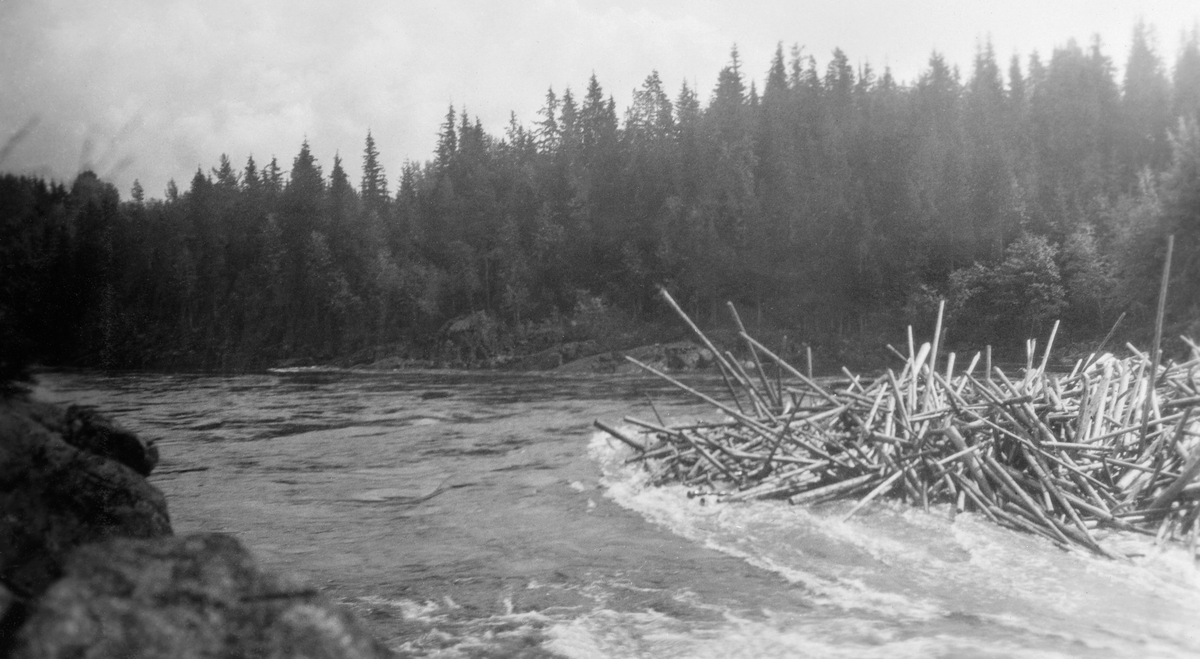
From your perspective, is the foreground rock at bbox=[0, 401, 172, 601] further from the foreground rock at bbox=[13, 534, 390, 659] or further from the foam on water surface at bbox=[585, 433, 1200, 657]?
the foam on water surface at bbox=[585, 433, 1200, 657]

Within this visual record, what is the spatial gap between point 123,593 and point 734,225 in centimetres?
5992

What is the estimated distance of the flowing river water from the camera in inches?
189

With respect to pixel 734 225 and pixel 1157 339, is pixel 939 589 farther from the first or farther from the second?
pixel 734 225

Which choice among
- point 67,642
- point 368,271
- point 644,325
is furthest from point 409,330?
point 67,642

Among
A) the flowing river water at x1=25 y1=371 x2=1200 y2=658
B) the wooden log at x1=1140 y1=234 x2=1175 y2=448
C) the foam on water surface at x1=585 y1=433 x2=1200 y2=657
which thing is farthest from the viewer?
the wooden log at x1=1140 y1=234 x2=1175 y2=448

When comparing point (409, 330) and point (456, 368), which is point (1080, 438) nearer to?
point (456, 368)

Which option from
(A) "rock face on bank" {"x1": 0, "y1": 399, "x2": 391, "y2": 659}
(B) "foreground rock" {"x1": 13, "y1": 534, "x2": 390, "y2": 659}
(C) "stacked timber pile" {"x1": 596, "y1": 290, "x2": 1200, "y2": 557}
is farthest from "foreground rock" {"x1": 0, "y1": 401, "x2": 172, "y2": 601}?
(C) "stacked timber pile" {"x1": 596, "y1": 290, "x2": 1200, "y2": 557}

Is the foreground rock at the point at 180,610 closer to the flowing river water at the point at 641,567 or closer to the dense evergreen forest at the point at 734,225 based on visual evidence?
the flowing river water at the point at 641,567

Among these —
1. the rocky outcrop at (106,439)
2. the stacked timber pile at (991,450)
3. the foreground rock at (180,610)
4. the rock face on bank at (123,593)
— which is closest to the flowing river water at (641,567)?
the rocky outcrop at (106,439)

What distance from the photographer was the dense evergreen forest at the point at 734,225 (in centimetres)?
3219

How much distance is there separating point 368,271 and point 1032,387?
64425 mm

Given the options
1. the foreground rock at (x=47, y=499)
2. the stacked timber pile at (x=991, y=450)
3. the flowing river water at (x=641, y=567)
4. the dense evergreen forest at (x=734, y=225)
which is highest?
the dense evergreen forest at (x=734, y=225)

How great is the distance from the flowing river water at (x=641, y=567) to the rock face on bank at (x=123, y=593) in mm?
481

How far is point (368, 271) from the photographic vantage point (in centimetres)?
6900
